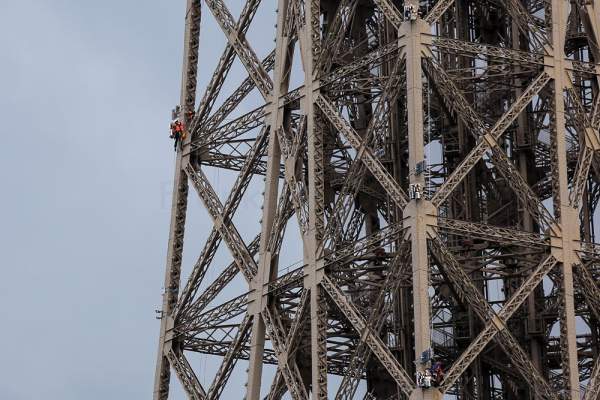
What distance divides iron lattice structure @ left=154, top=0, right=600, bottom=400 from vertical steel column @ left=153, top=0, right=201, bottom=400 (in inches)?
2.3

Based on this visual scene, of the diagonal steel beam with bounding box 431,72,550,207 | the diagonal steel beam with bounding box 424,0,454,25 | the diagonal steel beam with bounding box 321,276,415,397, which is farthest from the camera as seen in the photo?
the diagonal steel beam with bounding box 424,0,454,25

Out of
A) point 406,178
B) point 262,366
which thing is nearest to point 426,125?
point 406,178

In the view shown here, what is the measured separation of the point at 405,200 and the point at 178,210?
39.0 ft

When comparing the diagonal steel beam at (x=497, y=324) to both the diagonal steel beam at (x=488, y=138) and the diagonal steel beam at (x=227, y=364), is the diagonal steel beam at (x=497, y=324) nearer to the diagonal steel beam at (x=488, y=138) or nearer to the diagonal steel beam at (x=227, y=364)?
the diagonal steel beam at (x=488, y=138)

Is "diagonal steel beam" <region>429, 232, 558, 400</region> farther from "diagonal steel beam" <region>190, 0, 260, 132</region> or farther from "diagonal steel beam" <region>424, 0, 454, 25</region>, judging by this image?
"diagonal steel beam" <region>190, 0, 260, 132</region>

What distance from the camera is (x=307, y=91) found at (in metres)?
84.1

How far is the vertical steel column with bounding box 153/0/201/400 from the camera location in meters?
88.4

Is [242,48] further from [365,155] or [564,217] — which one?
[564,217]

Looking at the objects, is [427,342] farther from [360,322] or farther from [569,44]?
[569,44]

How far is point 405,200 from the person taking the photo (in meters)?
79.4

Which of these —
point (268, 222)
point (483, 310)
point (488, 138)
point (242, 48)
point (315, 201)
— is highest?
point (242, 48)

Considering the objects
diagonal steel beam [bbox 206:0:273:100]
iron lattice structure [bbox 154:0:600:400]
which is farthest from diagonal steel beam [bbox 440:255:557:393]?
diagonal steel beam [bbox 206:0:273:100]

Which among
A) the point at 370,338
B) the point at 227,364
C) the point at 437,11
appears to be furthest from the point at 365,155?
the point at 227,364

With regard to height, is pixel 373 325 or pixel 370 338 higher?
pixel 373 325
